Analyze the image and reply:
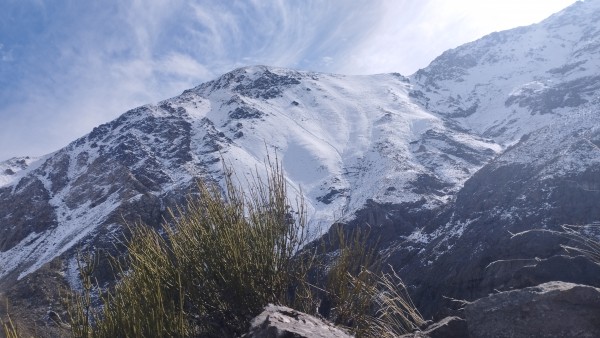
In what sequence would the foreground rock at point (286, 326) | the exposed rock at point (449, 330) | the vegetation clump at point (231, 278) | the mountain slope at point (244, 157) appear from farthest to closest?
1. the mountain slope at point (244, 157)
2. the exposed rock at point (449, 330)
3. the vegetation clump at point (231, 278)
4. the foreground rock at point (286, 326)

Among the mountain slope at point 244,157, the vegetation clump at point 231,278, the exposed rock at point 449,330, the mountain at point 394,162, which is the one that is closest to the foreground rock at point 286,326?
the vegetation clump at point 231,278

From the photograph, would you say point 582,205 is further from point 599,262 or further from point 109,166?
point 109,166

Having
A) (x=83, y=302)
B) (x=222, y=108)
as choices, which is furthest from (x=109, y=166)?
(x=83, y=302)

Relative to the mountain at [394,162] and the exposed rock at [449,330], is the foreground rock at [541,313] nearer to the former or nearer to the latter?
the exposed rock at [449,330]

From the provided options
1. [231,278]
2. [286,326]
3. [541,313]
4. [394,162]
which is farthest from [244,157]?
[286,326]

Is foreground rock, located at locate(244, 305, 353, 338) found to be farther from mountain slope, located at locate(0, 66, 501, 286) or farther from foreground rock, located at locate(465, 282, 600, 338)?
mountain slope, located at locate(0, 66, 501, 286)

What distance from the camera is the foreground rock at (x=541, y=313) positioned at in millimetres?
3736

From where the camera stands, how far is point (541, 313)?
12.7 feet

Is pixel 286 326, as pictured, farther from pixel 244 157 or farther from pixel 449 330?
pixel 244 157

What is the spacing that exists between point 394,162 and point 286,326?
10753 cm

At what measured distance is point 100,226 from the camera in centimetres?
8550

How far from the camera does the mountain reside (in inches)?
2232

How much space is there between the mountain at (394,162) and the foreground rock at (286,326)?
80.0ft

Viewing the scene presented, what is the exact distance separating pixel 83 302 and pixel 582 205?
57.5 m
